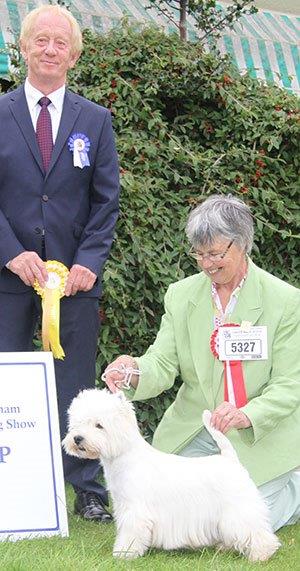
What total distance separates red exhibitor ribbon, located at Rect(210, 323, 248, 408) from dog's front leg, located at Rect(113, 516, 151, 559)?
2.44 ft

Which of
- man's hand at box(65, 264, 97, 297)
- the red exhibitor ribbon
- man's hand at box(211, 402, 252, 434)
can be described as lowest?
man's hand at box(211, 402, 252, 434)

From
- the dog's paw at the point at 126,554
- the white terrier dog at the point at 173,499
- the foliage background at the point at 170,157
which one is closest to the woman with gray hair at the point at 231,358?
the white terrier dog at the point at 173,499

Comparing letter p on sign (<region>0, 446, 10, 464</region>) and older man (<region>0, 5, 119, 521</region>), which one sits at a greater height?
older man (<region>0, 5, 119, 521</region>)

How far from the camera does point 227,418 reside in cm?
392

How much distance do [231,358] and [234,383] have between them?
0.33 ft

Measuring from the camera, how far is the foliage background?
224 inches

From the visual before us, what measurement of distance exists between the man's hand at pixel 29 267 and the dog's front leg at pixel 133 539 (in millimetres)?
1086

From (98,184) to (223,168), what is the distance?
1627mm

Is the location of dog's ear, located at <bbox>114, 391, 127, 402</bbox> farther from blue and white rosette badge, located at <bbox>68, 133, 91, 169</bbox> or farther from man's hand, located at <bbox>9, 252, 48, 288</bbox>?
blue and white rosette badge, located at <bbox>68, 133, 91, 169</bbox>

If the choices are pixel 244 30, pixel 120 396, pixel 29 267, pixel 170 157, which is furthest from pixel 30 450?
pixel 244 30

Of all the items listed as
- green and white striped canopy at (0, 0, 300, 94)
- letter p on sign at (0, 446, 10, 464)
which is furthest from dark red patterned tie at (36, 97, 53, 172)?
green and white striped canopy at (0, 0, 300, 94)

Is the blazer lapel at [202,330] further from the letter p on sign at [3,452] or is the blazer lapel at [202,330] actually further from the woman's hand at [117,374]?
the letter p on sign at [3,452]

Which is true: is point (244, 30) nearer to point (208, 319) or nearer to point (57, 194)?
point (57, 194)

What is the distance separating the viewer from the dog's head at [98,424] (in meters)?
3.66
